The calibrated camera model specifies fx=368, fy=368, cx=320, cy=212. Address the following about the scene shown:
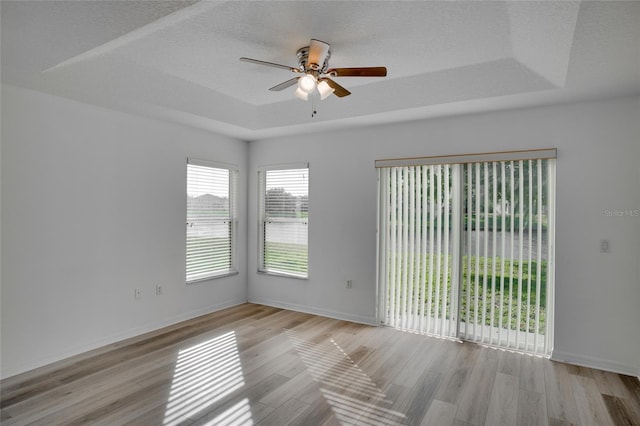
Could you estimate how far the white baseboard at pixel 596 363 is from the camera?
3.24m

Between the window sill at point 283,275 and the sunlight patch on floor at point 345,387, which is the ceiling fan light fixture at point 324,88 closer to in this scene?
the sunlight patch on floor at point 345,387

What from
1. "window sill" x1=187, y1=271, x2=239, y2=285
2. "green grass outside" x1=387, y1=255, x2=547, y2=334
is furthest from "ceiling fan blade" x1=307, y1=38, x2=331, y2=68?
"window sill" x1=187, y1=271, x2=239, y2=285

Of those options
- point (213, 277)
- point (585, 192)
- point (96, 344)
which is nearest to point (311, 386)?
point (96, 344)

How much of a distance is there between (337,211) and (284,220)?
92cm

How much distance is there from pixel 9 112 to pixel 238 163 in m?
2.73

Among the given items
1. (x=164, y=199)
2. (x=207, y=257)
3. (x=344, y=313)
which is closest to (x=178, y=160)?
(x=164, y=199)

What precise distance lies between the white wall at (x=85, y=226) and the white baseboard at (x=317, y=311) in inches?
40.7

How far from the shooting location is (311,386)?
299 centimetres

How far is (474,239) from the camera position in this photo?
395cm

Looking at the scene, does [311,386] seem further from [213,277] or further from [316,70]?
[213,277]

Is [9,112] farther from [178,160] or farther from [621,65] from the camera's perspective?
[621,65]

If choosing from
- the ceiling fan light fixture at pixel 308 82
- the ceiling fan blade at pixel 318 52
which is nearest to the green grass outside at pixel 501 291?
the ceiling fan light fixture at pixel 308 82

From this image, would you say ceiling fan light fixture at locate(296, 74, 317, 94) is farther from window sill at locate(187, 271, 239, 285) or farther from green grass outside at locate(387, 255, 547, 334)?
window sill at locate(187, 271, 239, 285)

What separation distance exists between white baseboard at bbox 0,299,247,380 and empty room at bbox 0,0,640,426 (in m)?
0.02
